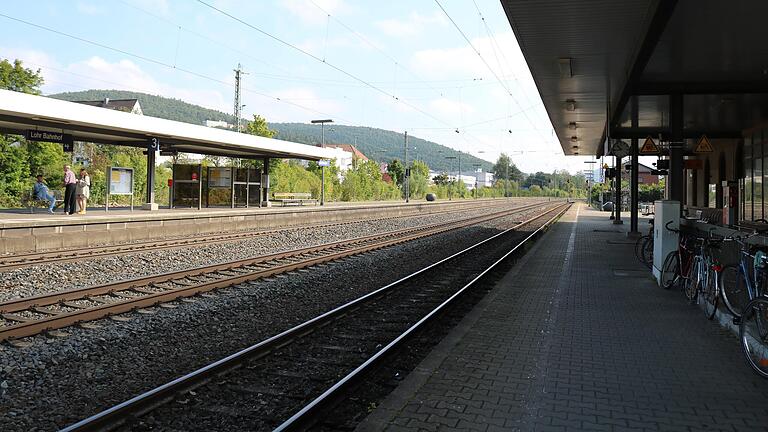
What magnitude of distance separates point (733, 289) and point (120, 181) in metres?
20.9

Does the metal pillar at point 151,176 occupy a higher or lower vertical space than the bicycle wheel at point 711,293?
higher

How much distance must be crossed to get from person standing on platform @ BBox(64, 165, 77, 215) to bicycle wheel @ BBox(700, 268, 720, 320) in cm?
1827

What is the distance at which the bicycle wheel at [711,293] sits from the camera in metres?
7.43

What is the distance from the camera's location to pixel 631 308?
8703 mm

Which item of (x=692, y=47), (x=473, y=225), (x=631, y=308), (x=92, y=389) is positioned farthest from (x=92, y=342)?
(x=473, y=225)

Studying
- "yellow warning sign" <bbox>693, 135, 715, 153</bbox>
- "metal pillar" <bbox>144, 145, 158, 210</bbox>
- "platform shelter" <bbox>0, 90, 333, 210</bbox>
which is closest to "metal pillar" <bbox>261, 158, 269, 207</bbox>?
"platform shelter" <bbox>0, 90, 333, 210</bbox>

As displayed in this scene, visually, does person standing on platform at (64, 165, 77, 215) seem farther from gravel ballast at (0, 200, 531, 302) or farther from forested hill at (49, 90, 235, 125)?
forested hill at (49, 90, 235, 125)

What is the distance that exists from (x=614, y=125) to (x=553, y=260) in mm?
8341

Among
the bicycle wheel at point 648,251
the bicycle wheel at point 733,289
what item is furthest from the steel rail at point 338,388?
the bicycle wheel at point 648,251

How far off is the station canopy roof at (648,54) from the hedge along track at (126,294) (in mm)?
6432

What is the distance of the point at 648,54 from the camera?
393 inches

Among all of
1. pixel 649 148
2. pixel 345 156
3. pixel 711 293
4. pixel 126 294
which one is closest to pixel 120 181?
pixel 126 294

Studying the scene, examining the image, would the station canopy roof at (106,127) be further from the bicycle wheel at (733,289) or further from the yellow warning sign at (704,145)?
the yellow warning sign at (704,145)

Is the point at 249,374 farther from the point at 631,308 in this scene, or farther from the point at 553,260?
the point at 553,260
